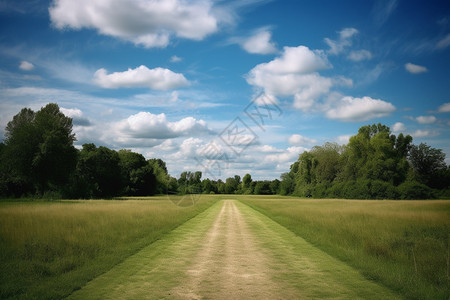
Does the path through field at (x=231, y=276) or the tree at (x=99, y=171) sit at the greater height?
the tree at (x=99, y=171)

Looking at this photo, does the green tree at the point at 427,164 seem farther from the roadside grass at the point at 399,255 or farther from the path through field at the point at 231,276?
the path through field at the point at 231,276

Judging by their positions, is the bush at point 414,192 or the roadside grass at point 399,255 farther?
the bush at point 414,192

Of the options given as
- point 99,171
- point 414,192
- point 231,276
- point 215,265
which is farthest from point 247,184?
point 231,276

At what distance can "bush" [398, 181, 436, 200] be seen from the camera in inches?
2689

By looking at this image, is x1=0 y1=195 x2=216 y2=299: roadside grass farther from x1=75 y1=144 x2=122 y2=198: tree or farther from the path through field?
x1=75 y1=144 x2=122 y2=198: tree

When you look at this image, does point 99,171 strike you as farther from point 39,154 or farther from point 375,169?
point 375,169

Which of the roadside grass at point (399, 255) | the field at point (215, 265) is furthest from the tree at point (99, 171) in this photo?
the roadside grass at point (399, 255)

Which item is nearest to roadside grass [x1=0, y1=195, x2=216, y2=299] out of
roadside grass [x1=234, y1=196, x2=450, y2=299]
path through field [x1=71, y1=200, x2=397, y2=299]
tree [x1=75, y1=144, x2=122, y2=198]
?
path through field [x1=71, y1=200, x2=397, y2=299]

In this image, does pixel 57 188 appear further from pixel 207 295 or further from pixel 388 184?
pixel 388 184

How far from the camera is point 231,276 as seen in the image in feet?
24.2

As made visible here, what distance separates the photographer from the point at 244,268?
26.8 ft

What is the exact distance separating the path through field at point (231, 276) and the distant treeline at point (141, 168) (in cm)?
4531

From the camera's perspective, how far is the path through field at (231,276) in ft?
20.1

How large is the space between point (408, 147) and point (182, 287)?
100238 millimetres
